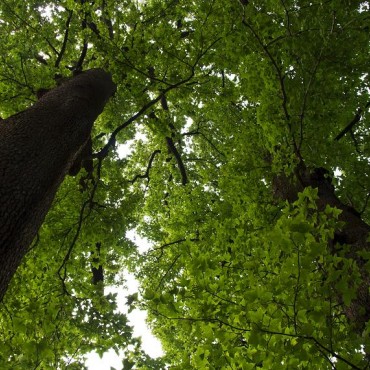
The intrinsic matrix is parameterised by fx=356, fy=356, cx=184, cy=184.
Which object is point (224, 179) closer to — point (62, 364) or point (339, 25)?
point (339, 25)

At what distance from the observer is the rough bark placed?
3438 mm

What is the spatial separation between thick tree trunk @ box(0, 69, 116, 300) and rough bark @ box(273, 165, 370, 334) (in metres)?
2.48

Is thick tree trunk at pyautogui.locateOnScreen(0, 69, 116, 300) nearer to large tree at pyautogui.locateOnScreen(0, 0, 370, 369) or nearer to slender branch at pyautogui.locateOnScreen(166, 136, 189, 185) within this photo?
large tree at pyautogui.locateOnScreen(0, 0, 370, 369)

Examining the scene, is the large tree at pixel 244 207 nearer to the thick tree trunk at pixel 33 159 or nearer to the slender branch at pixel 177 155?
the thick tree trunk at pixel 33 159

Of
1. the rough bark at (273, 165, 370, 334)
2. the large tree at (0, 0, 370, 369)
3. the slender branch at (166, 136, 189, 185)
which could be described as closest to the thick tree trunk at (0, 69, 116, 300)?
the large tree at (0, 0, 370, 369)

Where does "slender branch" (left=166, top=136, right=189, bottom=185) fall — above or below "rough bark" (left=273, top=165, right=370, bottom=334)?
above

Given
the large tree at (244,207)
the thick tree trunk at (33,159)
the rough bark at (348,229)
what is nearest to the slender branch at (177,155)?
the large tree at (244,207)

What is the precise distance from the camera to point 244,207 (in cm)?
Result: 608

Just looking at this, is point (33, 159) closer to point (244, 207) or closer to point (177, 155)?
point (244, 207)

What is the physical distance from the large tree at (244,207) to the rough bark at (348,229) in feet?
0.07

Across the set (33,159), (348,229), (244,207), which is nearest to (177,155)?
(244,207)

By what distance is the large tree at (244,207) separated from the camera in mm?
2406

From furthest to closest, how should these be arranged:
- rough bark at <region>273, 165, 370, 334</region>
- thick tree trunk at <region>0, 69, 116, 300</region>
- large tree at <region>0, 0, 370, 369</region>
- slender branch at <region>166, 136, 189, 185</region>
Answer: slender branch at <region>166, 136, 189, 185</region> → rough bark at <region>273, 165, 370, 334</region> → thick tree trunk at <region>0, 69, 116, 300</region> → large tree at <region>0, 0, 370, 369</region>

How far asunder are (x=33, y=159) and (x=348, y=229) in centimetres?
353
